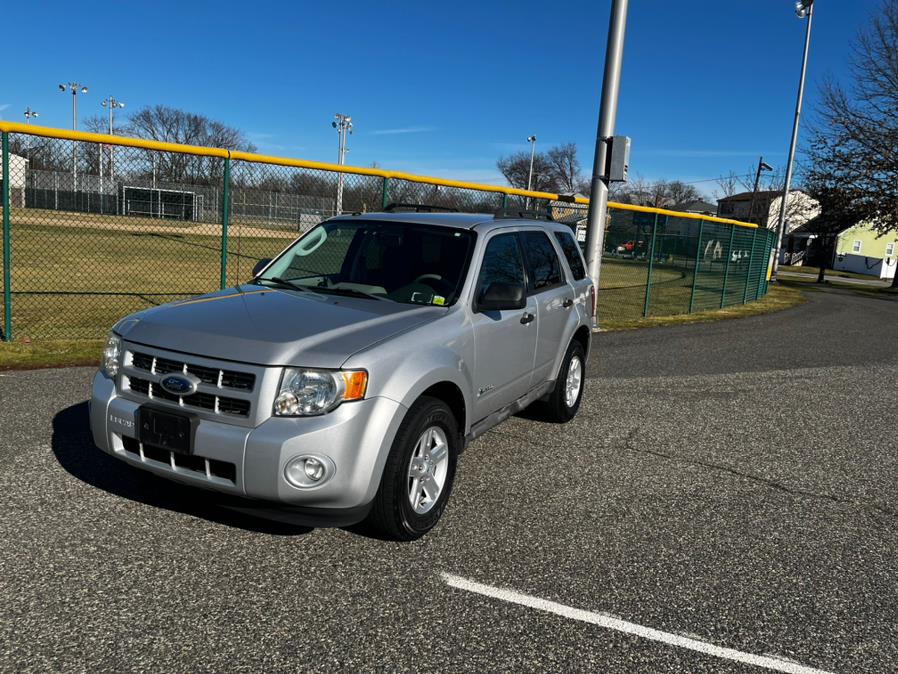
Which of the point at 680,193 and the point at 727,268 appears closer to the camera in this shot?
the point at 727,268

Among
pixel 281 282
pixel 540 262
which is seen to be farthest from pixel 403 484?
pixel 540 262

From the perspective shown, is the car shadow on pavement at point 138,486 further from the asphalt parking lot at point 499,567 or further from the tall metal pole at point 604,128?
the tall metal pole at point 604,128

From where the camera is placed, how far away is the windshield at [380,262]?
441 centimetres

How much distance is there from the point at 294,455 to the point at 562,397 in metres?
3.26

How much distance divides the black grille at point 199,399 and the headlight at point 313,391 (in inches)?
7.5

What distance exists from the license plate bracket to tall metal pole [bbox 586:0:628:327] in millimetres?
8416

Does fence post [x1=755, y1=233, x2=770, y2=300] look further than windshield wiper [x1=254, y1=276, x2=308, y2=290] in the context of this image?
Yes

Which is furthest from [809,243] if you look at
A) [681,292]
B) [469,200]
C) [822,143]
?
[469,200]

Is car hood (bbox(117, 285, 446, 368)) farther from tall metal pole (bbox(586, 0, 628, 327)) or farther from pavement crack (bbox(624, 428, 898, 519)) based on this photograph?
tall metal pole (bbox(586, 0, 628, 327))

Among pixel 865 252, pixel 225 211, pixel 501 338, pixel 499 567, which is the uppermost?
pixel 865 252

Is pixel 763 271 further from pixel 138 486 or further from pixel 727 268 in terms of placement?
pixel 138 486

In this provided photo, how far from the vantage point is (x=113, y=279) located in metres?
15.7

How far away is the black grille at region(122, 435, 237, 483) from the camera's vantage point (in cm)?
327

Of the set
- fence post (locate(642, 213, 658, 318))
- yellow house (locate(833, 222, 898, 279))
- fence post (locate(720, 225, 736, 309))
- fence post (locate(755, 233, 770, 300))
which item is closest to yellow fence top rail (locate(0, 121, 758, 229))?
fence post (locate(642, 213, 658, 318))
